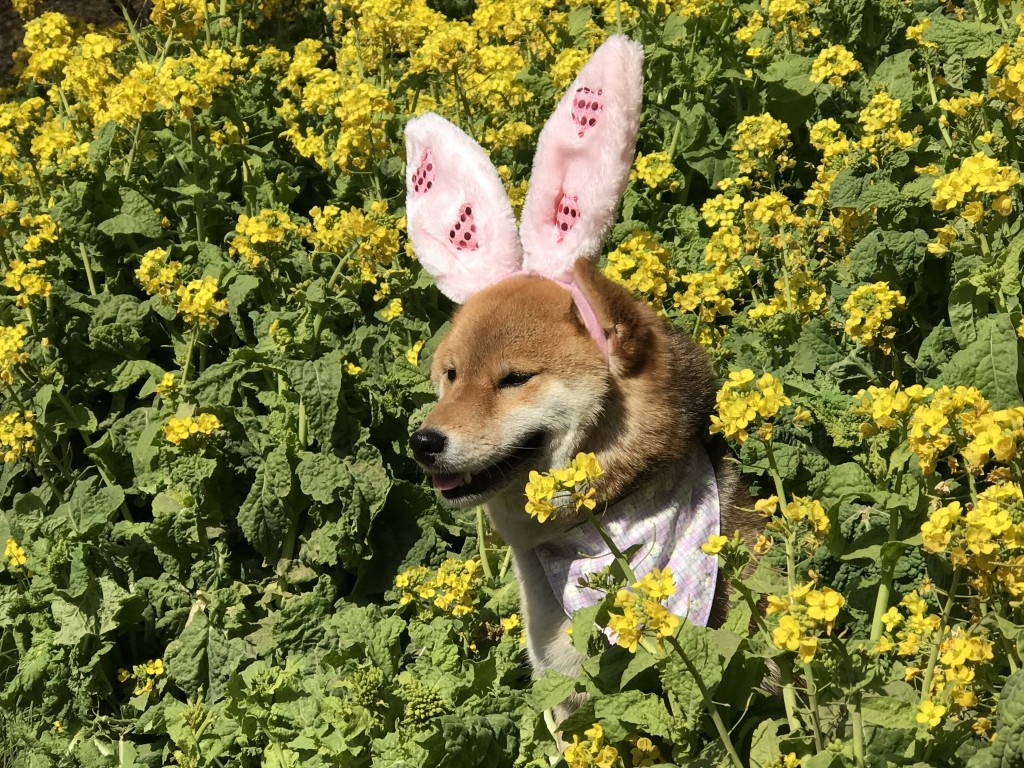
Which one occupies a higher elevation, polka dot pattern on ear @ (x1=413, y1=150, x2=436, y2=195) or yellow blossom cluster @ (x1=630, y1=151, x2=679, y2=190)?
polka dot pattern on ear @ (x1=413, y1=150, x2=436, y2=195)

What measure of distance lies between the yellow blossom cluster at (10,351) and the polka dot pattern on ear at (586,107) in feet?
8.34

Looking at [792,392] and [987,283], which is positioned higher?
[987,283]

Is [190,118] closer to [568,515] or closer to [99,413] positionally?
[99,413]

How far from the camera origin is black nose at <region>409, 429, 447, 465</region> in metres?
3.37

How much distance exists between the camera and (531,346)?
3.49 m

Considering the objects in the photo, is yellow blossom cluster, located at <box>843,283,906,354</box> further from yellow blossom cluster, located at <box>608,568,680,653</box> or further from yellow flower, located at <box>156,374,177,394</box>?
yellow flower, located at <box>156,374,177,394</box>

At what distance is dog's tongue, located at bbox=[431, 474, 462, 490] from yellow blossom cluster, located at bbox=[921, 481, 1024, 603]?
157 cm

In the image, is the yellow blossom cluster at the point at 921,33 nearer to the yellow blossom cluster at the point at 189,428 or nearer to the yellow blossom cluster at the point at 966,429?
the yellow blossom cluster at the point at 966,429

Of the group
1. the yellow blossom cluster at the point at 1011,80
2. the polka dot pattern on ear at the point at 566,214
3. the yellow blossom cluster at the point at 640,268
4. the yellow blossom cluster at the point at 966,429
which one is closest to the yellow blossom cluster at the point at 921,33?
the yellow blossom cluster at the point at 1011,80

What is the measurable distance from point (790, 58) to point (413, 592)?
10.0ft

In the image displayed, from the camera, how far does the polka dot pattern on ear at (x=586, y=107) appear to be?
3.65 metres

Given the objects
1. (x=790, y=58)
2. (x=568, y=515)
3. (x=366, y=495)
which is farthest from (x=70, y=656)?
(x=790, y=58)

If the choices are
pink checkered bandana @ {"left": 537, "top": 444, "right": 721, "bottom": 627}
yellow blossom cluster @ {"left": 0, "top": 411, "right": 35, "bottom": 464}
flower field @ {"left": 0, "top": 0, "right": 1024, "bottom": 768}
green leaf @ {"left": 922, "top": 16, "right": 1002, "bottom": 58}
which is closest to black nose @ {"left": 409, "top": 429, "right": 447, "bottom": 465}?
pink checkered bandana @ {"left": 537, "top": 444, "right": 721, "bottom": 627}

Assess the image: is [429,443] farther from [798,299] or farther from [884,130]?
[884,130]
